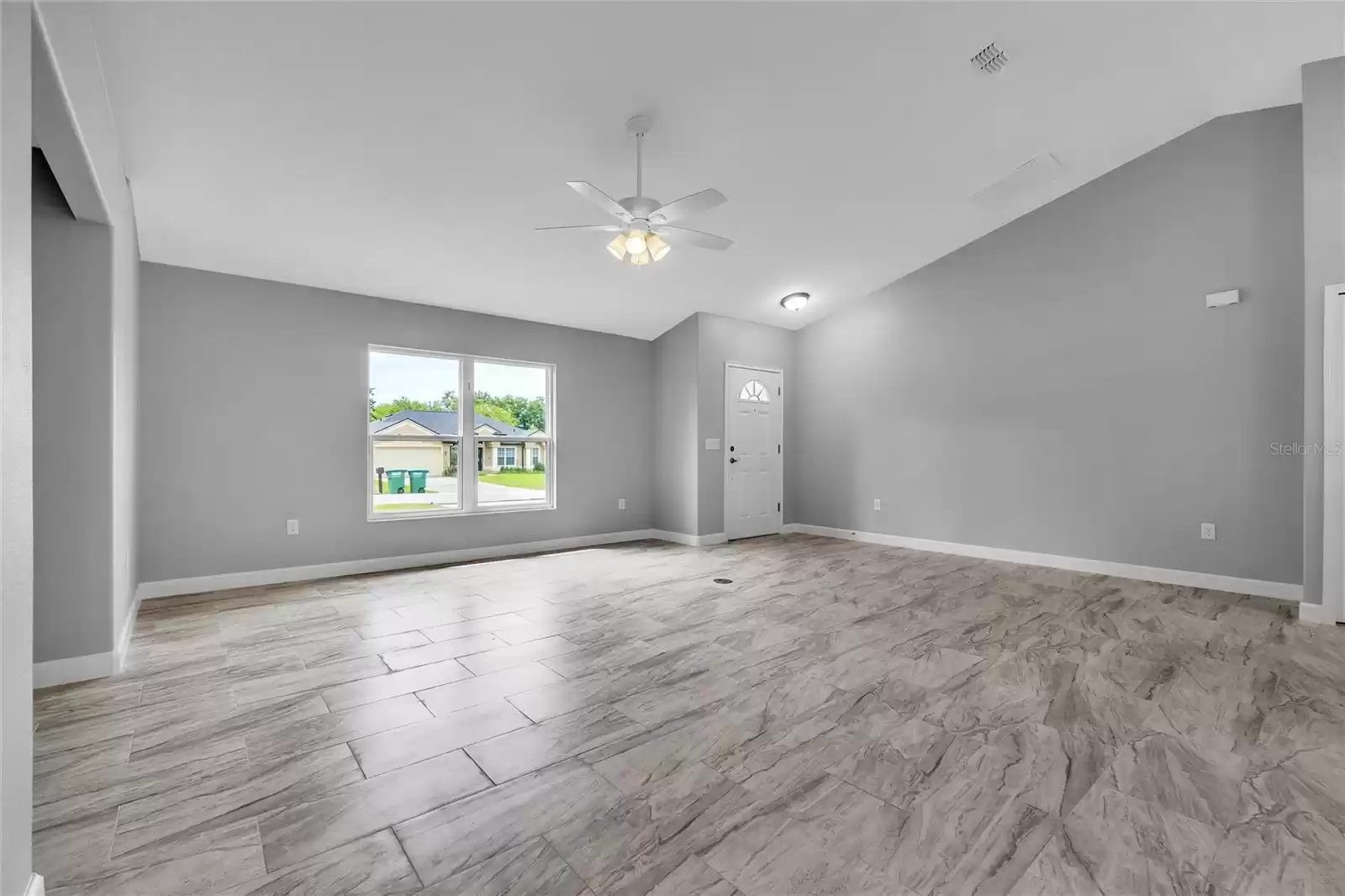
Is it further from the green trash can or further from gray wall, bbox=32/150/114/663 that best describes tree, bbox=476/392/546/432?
gray wall, bbox=32/150/114/663

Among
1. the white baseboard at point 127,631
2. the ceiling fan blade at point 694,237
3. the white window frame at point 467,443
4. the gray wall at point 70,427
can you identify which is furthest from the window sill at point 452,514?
the ceiling fan blade at point 694,237

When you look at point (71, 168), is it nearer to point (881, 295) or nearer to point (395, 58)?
point (395, 58)

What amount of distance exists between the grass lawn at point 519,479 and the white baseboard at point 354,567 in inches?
23.9

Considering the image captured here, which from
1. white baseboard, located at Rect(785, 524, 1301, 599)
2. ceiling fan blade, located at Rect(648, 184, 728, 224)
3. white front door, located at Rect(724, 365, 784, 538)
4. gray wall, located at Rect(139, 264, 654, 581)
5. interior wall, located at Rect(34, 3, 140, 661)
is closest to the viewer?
interior wall, located at Rect(34, 3, 140, 661)

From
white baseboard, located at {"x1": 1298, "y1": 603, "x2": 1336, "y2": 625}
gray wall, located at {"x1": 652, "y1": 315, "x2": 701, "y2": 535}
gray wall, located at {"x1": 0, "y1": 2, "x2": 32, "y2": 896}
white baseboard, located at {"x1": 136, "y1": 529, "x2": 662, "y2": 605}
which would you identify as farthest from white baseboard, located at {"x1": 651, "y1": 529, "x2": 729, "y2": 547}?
gray wall, located at {"x1": 0, "y1": 2, "x2": 32, "y2": 896}

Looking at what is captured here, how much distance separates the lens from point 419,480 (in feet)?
18.3

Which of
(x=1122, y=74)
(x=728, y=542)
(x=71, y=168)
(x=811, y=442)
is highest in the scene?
(x=1122, y=74)

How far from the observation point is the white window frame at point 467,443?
527 centimetres

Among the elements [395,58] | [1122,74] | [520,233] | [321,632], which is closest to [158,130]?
[395,58]

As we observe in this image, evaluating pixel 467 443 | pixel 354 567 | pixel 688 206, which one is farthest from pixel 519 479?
pixel 688 206

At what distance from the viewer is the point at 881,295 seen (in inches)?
259

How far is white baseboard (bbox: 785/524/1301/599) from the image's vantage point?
424 cm

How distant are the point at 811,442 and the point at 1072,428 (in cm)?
281

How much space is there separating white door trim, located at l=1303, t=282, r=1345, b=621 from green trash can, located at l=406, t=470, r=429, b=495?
6.73 metres
